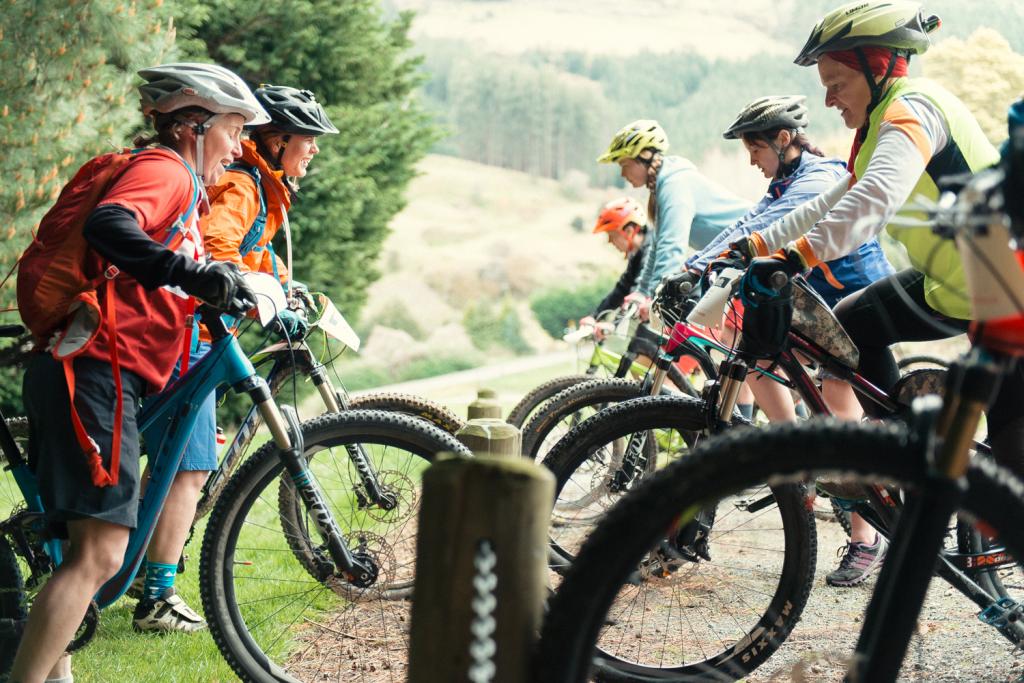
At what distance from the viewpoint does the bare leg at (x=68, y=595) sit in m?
3.04

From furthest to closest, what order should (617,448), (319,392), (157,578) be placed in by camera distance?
1. (319,392)
2. (157,578)
3. (617,448)

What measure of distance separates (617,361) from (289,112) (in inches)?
117

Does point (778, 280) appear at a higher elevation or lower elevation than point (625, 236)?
lower

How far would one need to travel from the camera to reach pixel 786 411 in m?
4.98

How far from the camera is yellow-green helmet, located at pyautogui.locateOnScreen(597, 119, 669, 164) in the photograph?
6754mm

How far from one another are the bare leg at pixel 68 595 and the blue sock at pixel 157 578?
1.14 metres

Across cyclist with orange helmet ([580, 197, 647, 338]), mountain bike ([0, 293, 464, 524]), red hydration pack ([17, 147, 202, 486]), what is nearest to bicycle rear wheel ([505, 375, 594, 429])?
cyclist with orange helmet ([580, 197, 647, 338])

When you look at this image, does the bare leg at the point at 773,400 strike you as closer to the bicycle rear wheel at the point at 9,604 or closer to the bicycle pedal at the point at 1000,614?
the bicycle pedal at the point at 1000,614

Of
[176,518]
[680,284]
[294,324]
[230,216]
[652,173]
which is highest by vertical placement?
[652,173]

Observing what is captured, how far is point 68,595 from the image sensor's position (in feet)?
10.0

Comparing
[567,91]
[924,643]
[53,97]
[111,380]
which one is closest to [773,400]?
[924,643]

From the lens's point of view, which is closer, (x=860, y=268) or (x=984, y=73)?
(x=860, y=268)

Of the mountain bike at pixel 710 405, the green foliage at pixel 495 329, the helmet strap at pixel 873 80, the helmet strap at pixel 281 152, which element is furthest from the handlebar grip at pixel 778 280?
the green foliage at pixel 495 329

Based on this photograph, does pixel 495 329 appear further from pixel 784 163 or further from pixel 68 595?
pixel 68 595
